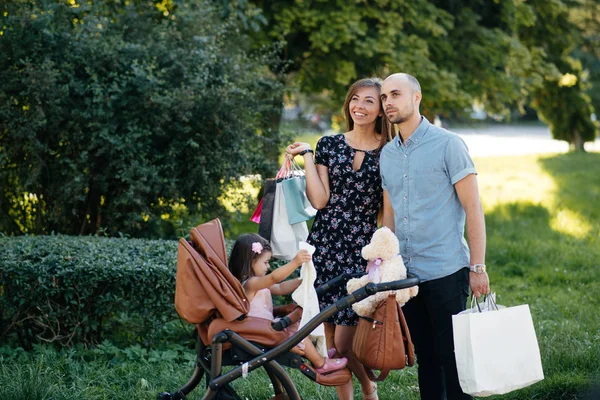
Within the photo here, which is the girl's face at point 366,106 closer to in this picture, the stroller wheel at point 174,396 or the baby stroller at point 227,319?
the baby stroller at point 227,319

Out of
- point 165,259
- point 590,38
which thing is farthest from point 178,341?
point 590,38

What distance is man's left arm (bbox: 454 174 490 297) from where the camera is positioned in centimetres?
365

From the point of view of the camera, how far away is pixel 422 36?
38.3 ft

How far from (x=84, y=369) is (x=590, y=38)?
669 inches

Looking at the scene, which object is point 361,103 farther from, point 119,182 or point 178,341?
point 119,182

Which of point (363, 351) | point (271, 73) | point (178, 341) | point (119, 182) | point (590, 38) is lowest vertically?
point (178, 341)

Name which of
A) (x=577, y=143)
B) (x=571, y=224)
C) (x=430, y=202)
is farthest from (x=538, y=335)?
(x=577, y=143)

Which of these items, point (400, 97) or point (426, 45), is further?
point (426, 45)

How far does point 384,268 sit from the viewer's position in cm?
362

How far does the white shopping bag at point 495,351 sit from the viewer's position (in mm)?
3480

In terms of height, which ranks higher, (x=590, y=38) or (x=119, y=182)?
(x=590, y=38)

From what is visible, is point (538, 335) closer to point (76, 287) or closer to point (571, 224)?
point (76, 287)

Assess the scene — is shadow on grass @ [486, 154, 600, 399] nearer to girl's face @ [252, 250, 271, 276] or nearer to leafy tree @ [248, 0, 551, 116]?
girl's face @ [252, 250, 271, 276]

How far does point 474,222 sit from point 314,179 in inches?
37.7
